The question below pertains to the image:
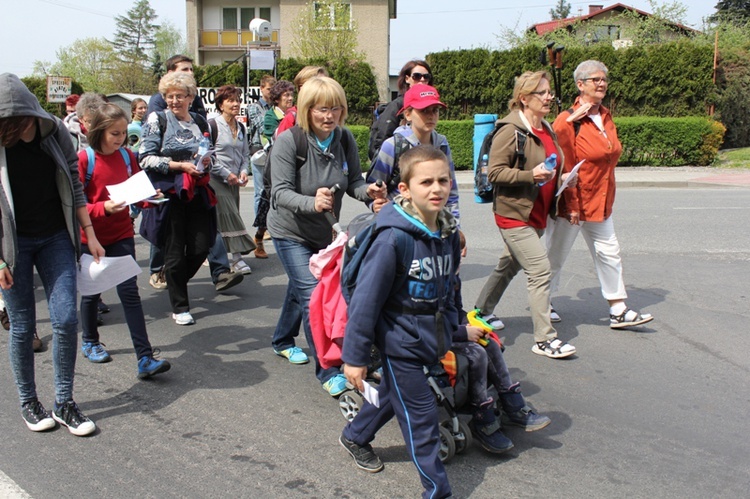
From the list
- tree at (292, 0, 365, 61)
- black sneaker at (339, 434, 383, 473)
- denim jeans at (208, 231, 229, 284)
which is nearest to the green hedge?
tree at (292, 0, 365, 61)

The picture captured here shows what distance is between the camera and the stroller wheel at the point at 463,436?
3.58 m

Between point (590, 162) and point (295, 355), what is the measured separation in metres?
2.75

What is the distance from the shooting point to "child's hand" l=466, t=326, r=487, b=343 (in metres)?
3.54

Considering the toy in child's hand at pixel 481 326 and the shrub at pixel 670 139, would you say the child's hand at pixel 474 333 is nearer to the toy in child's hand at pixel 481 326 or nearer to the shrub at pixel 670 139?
the toy in child's hand at pixel 481 326

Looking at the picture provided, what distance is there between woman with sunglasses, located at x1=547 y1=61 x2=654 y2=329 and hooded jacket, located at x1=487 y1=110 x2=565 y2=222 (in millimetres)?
583

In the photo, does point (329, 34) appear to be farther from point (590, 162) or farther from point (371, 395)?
point (371, 395)

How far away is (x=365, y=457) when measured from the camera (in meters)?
3.51

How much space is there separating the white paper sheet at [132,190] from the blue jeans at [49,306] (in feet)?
1.74

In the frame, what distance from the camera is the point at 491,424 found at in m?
3.62

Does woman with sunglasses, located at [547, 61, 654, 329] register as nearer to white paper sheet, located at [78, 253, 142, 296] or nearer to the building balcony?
white paper sheet, located at [78, 253, 142, 296]

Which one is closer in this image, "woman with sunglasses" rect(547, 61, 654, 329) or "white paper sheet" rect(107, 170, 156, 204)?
"white paper sheet" rect(107, 170, 156, 204)

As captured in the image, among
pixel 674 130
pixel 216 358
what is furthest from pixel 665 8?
pixel 216 358

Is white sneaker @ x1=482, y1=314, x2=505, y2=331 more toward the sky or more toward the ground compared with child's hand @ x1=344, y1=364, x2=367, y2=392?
more toward the ground

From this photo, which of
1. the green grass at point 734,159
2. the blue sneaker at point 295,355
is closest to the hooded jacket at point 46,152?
the blue sneaker at point 295,355
